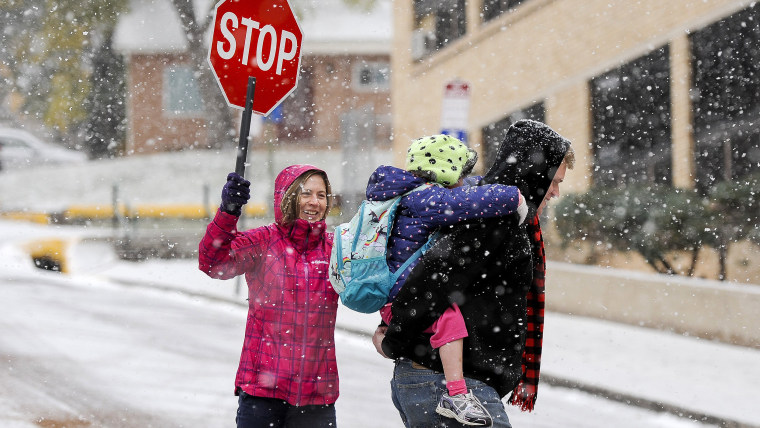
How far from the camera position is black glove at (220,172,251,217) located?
11.0 feet

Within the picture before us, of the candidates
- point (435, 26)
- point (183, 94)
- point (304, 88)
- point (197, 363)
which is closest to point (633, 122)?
point (435, 26)

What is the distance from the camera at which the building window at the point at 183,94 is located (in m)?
32.3

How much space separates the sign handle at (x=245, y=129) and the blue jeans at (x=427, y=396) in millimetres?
1159

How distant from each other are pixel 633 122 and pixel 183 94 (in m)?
21.8

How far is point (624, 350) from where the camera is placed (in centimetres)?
930

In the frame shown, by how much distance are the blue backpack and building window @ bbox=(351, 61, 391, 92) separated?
1193 inches

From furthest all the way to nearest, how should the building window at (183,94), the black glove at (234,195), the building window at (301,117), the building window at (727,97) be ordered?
the building window at (301,117) < the building window at (183,94) < the building window at (727,97) < the black glove at (234,195)

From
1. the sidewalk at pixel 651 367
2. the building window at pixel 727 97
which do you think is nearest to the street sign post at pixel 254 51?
the sidewalk at pixel 651 367

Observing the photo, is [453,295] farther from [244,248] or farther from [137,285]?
[137,285]

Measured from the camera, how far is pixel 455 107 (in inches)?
334

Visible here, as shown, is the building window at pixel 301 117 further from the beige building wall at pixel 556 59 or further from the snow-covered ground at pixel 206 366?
the snow-covered ground at pixel 206 366

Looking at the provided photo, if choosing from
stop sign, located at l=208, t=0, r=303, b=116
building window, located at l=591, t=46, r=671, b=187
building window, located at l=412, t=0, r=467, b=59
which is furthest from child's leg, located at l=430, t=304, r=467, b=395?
building window, located at l=412, t=0, r=467, b=59

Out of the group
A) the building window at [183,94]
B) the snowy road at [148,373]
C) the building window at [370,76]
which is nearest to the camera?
the snowy road at [148,373]

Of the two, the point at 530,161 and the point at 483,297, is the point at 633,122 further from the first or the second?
the point at 483,297
